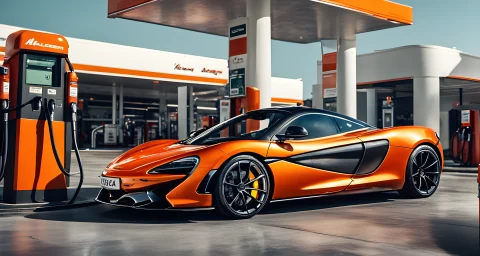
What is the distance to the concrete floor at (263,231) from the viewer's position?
459 cm

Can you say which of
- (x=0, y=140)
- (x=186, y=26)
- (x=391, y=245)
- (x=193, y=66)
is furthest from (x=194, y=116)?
(x=391, y=245)

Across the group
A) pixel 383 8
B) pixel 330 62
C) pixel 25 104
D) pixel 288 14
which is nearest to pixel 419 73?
pixel 330 62

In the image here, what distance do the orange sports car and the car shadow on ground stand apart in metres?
0.24

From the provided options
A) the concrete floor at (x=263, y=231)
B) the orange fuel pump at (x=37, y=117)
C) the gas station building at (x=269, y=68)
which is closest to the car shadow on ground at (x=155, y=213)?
the concrete floor at (x=263, y=231)

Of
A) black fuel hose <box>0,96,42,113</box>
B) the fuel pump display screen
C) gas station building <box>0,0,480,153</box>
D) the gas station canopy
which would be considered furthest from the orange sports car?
the gas station canopy

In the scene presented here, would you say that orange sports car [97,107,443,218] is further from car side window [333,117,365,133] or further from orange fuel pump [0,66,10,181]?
orange fuel pump [0,66,10,181]

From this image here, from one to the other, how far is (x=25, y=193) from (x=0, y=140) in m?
0.81

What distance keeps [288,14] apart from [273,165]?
32.4 feet

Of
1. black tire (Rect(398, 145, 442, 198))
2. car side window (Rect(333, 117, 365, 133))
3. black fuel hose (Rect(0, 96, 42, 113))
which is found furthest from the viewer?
black tire (Rect(398, 145, 442, 198))

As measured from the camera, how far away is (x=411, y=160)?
310 inches

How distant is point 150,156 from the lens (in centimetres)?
635

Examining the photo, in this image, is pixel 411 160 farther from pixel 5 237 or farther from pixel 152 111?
pixel 152 111

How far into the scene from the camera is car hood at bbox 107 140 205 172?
20.0ft

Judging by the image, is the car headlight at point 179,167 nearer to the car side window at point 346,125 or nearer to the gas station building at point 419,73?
the car side window at point 346,125
